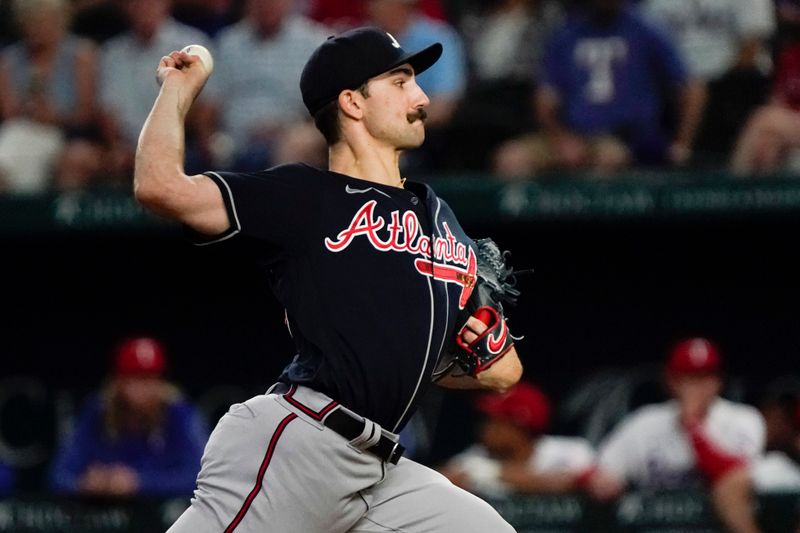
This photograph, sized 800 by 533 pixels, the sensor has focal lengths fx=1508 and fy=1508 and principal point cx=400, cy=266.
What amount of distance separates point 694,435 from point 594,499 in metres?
0.65

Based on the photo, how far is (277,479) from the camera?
361cm

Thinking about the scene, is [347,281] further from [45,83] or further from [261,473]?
[45,83]

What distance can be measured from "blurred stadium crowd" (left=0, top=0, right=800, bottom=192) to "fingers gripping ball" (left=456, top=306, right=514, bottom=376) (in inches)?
137


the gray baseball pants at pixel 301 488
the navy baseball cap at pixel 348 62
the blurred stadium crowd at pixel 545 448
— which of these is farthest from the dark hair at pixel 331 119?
the blurred stadium crowd at pixel 545 448

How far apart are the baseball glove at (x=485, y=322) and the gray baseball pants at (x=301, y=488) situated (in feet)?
1.21

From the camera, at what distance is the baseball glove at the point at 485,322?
3.93 meters

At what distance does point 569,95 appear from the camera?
25.5 feet

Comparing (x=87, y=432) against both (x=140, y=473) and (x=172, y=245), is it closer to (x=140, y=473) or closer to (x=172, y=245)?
(x=140, y=473)

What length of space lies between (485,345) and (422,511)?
47cm

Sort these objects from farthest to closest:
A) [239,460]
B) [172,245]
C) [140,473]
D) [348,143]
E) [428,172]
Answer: [172,245]
[428,172]
[140,473]
[348,143]
[239,460]

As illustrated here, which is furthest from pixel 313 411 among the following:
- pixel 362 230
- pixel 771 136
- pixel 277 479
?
pixel 771 136

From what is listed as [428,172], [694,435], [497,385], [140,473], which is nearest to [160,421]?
[140,473]

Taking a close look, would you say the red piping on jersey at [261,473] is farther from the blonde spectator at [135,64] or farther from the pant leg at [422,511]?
the blonde spectator at [135,64]

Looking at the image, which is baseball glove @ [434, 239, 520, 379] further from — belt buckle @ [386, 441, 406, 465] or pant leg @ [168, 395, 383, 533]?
pant leg @ [168, 395, 383, 533]
